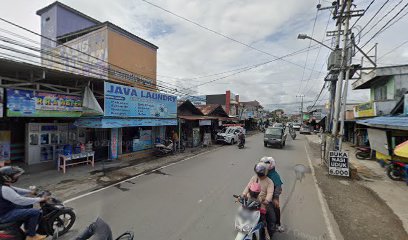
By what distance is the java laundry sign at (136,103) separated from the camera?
11591 millimetres

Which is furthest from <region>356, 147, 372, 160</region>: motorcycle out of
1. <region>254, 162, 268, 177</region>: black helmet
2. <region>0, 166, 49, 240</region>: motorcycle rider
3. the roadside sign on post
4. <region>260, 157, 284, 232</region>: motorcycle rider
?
<region>0, 166, 49, 240</region>: motorcycle rider

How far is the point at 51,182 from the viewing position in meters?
8.28

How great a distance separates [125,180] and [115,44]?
11926mm

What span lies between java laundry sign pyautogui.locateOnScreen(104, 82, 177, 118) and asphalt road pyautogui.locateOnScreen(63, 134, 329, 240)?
472cm

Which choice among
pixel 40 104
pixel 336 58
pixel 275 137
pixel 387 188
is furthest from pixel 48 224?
pixel 275 137

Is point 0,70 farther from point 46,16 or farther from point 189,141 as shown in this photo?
point 46,16

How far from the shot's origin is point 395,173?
9.66m

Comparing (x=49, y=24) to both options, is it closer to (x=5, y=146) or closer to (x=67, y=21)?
(x=67, y=21)

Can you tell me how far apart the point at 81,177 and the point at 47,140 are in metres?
3.72

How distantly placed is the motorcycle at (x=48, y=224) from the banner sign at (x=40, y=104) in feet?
20.2

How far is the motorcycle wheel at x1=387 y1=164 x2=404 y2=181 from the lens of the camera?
9562 mm

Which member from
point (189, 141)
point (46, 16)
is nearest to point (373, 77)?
point (189, 141)

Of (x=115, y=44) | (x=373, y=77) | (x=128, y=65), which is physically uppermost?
(x=115, y=44)

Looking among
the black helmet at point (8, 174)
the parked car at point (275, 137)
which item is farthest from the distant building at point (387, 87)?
Result: the black helmet at point (8, 174)
